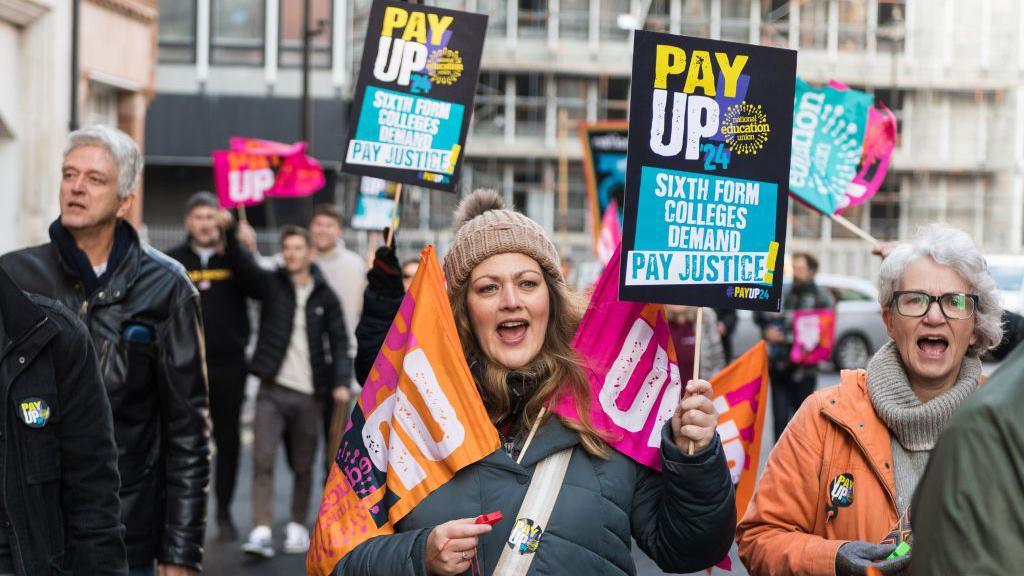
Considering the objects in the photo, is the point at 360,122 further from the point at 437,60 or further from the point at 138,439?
the point at 138,439

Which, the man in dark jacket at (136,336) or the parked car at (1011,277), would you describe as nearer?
the man in dark jacket at (136,336)

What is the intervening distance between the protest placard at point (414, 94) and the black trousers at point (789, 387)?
20.2 ft

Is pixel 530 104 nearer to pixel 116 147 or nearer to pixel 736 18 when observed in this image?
pixel 736 18

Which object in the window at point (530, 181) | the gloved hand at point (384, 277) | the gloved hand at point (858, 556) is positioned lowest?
the gloved hand at point (858, 556)

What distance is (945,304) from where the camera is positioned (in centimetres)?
341

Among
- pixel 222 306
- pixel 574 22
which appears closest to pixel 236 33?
pixel 574 22

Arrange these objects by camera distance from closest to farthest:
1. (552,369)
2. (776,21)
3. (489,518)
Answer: (489,518) → (552,369) → (776,21)

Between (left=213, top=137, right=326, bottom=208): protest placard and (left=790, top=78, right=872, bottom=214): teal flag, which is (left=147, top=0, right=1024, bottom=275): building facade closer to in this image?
(left=213, top=137, right=326, bottom=208): protest placard

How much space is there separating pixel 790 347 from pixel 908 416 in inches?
296

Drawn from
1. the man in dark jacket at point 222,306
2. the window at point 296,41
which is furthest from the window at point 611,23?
the man in dark jacket at point 222,306

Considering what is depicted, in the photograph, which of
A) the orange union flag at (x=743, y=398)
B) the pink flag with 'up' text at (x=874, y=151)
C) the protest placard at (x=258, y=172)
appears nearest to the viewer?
the orange union flag at (x=743, y=398)

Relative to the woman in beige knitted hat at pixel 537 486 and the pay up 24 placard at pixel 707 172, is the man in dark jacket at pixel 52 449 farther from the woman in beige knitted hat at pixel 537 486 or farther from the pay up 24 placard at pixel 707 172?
the pay up 24 placard at pixel 707 172

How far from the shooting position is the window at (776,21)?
151 ft

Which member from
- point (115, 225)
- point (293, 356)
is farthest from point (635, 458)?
point (293, 356)
